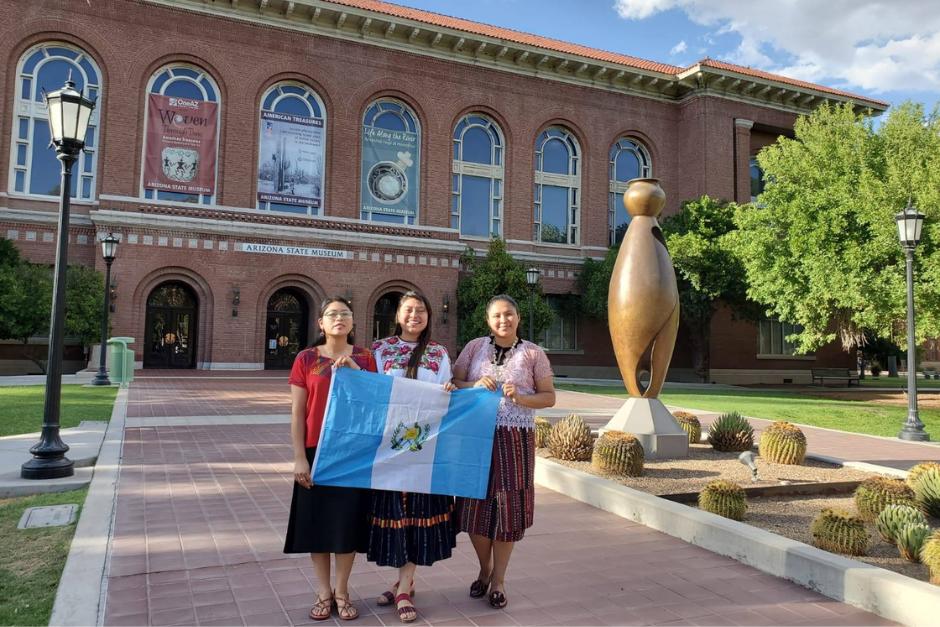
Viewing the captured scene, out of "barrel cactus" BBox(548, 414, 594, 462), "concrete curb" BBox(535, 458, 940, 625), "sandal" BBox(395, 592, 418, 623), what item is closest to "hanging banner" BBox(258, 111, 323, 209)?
"barrel cactus" BBox(548, 414, 594, 462)

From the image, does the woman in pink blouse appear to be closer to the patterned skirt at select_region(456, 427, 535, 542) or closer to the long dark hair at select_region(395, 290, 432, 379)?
the patterned skirt at select_region(456, 427, 535, 542)

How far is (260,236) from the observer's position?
25625mm

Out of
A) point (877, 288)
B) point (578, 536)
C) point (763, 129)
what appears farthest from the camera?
point (763, 129)

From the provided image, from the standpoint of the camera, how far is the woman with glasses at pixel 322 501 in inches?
A: 143

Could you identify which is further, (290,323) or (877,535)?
(290,323)

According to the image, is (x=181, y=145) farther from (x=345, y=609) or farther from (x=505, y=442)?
(x=345, y=609)

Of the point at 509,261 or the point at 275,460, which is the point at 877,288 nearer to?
the point at 509,261

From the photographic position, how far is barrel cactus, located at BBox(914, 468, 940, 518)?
6.29 metres

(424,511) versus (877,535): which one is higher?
(424,511)

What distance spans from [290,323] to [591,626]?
24881 mm

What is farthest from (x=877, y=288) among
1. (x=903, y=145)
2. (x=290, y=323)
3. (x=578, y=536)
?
(x=290, y=323)

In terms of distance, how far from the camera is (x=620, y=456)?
736cm

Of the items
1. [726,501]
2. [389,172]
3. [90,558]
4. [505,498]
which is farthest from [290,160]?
[505,498]

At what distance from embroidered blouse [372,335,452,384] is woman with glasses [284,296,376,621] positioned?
20cm
